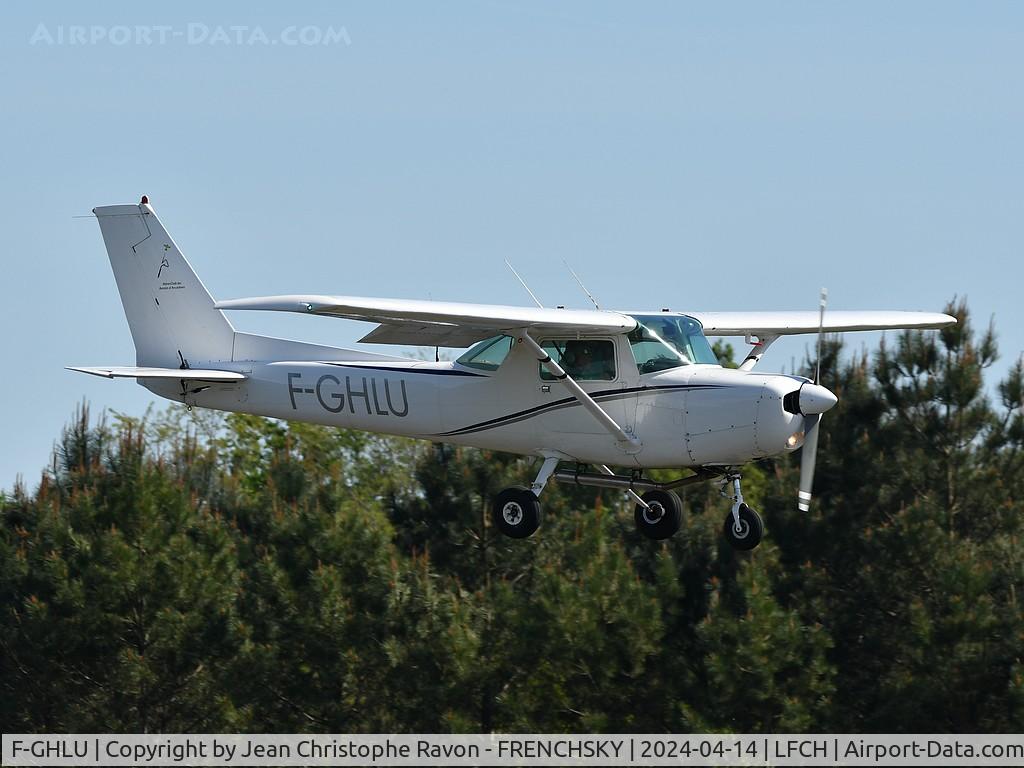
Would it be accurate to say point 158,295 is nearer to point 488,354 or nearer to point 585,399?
point 488,354

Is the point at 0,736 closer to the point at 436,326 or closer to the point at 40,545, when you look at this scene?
the point at 40,545

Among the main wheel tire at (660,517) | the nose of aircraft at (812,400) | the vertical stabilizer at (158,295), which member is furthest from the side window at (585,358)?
the vertical stabilizer at (158,295)

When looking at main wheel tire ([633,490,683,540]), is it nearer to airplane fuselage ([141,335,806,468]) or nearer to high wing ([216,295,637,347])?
airplane fuselage ([141,335,806,468])

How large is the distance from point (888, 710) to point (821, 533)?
421cm

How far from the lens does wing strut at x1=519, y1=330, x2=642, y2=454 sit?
17047 mm

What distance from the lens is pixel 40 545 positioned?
119 feet


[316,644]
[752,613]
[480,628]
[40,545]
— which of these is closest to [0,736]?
[40,545]

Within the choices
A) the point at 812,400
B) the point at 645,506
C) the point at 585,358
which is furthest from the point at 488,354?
the point at 812,400

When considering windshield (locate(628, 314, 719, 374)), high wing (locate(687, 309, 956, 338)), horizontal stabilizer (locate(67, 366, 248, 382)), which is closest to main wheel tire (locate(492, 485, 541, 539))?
windshield (locate(628, 314, 719, 374))

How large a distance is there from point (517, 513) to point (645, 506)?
1479 millimetres

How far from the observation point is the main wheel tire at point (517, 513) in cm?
1800

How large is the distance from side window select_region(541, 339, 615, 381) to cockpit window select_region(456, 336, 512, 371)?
0.70m

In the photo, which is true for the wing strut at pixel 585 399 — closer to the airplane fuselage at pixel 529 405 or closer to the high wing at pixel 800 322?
the airplane fuselage at pixel 529 405

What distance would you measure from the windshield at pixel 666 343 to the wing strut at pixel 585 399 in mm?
660
